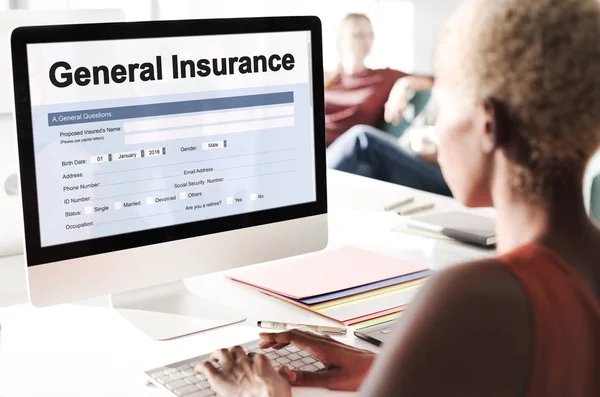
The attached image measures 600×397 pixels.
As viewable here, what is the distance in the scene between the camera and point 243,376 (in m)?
1.22

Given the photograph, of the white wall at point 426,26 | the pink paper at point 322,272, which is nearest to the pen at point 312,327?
the pink paper at point 322,272

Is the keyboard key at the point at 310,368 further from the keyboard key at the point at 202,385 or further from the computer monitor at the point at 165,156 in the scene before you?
the computer monitor at the point at 165,156

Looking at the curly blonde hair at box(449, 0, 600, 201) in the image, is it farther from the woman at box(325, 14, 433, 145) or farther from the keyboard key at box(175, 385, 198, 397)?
the woman at box(325, 14, 433, 145)

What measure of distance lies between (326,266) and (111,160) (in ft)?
1.90

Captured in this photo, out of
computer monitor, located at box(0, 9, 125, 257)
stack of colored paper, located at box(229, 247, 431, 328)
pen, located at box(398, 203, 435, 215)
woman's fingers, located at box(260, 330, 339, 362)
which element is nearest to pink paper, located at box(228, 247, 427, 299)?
stack of colored paper, located at box(229, 247, 431, 328)

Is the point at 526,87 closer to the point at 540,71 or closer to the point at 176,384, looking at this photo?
the point at 540,71

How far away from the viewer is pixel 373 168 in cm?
455

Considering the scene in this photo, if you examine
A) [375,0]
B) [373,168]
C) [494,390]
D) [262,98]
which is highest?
[375,0]

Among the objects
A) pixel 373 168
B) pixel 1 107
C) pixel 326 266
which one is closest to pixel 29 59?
pixel 1 107

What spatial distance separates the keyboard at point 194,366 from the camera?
120 centimetres

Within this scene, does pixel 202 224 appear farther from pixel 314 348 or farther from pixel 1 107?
pixel 1 107

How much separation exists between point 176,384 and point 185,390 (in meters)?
0.02

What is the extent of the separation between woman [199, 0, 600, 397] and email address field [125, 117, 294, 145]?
69 cm

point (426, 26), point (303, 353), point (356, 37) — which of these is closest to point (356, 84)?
point (356, 37)
